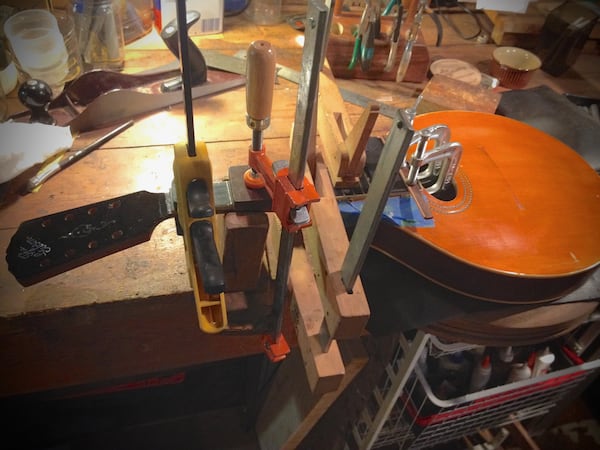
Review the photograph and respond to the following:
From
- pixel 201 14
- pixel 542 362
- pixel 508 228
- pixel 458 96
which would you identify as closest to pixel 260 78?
pixel 508 228

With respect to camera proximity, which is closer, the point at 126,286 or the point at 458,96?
the point at 126,286

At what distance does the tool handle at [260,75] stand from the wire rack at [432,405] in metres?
0.56

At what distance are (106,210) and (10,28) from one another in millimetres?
556

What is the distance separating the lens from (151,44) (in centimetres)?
115

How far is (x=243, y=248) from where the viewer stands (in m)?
0.69

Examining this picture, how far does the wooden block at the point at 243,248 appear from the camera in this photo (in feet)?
2.13

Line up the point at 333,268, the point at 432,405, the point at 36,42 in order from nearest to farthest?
1. the point at 333,268
2. the point at 36,42
3. the point at 432,405

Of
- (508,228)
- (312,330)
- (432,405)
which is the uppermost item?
(508,228)

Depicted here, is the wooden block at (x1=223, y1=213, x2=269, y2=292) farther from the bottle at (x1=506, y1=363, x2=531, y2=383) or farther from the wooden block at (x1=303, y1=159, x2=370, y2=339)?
the bottle at (x1=506, y1=363, x2=531, y2=383)

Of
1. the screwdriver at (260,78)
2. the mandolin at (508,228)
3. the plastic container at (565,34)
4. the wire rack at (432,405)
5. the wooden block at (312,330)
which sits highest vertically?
the screwdriver at (260,78)

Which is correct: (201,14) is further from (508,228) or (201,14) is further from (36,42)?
(508,228)

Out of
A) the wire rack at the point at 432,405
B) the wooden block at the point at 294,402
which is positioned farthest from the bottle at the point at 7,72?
the wire rack at the point at 432,405

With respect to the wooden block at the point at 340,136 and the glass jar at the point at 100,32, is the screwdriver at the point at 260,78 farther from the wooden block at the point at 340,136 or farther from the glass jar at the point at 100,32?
the glass jar at the point at 100,32

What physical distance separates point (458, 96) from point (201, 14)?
1.94ft
